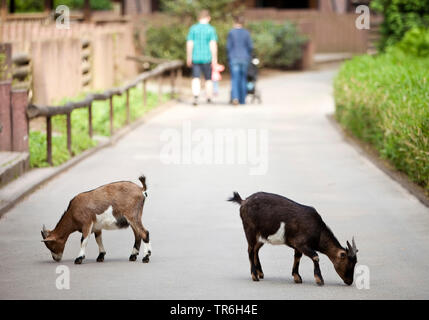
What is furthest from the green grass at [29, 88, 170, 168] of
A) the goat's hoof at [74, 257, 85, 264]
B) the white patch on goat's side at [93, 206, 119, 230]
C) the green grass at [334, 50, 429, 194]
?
the white patch on goat's side at [93, 206, 119, 230]

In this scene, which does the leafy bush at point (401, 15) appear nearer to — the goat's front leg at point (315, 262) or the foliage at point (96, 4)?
the goat's front leg at point (315, 262)

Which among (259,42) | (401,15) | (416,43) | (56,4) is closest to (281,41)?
(259,42)

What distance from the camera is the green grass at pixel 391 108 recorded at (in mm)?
12656

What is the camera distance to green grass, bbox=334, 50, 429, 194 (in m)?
12.7

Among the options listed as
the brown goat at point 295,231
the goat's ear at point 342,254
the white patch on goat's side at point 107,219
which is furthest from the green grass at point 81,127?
the goat's ear at point 342,254

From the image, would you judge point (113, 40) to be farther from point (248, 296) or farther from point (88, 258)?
point (248, 296)

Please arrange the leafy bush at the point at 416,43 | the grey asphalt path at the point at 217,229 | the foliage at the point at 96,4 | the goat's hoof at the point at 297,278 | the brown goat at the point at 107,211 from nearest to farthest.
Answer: the grey asphalt path at the point at 217,229, the goat's hoof at the point at 297,278, the brown goat at the point at 107,211, the leafy bush at the point at 416,43, the foliage at the point at 96,4

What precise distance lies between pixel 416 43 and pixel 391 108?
875cm

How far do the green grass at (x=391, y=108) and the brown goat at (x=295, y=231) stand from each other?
4.14 metres

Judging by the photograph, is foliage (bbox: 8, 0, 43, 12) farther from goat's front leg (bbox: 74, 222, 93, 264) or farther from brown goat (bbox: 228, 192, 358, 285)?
brown goat (bbox: 228, 192, 358, 285)

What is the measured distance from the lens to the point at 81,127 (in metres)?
19.3

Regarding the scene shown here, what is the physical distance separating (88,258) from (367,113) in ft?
27.4

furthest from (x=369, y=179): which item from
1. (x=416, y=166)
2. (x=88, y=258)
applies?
(x=88, y=258)

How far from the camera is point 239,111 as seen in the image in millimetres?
23344
